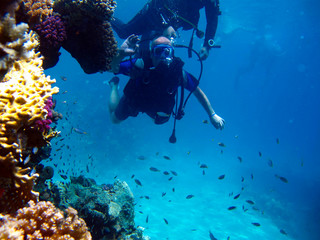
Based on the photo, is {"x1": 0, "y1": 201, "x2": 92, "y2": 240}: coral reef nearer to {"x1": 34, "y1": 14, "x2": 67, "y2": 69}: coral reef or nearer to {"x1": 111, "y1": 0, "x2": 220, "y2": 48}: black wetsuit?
{"x1": 34, "y1": 14, "x2": 67, "y2": 69}: coral reef

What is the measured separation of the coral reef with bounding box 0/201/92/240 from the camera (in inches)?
58.0

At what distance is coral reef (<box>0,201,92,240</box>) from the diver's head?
4.69 metres

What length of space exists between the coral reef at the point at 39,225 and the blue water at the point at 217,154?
4.25 metres

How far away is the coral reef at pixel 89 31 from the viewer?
2832mm

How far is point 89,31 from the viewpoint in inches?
119

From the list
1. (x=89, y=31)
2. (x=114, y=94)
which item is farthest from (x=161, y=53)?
(x=89, y=31)

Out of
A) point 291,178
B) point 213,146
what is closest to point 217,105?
point 213,146

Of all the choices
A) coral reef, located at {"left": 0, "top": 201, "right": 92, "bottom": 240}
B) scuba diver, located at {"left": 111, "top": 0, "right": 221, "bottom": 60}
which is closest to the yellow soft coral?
coral reef, located at {"left": 0, "top": 201, "right": 92, "bottom": 240}

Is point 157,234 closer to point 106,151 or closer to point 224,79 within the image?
point 106,151

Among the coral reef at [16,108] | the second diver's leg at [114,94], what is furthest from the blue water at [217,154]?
the coral reef at [16,108]

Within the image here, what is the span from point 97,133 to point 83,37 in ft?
75.4

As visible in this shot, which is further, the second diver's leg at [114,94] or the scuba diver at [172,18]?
the scuba diver at [172,18]

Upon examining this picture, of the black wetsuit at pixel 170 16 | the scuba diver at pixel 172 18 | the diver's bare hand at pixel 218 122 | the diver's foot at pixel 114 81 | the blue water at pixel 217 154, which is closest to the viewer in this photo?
the diver's bare hand at pixel 218 122

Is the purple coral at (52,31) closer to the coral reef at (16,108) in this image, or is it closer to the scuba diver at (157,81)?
the coral reef at (16,108)
